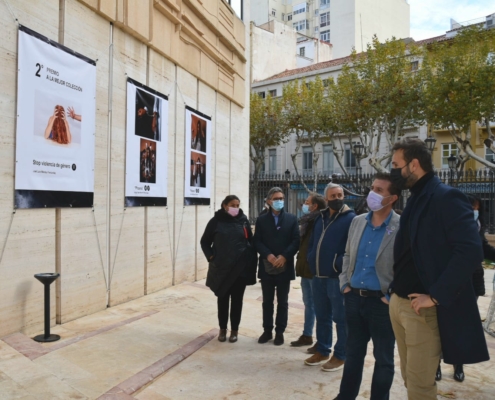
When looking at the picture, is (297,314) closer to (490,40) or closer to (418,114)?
(490,40)

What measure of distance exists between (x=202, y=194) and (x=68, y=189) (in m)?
4.52

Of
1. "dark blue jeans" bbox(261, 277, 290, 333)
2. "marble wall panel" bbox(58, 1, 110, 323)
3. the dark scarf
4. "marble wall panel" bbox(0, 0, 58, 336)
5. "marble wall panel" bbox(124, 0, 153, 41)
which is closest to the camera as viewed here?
"marble wall panel" bbox(0, 0, 58, 336)

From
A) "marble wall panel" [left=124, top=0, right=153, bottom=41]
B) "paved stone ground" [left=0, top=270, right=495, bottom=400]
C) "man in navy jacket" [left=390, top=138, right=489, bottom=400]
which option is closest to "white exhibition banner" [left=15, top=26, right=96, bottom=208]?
"marble wall panel" [left=124, top=0, right=153, bottom=41]

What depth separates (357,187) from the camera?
2155 cm

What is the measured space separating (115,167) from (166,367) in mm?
3582

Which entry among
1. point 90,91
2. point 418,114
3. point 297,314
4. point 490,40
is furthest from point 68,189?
point 418,114

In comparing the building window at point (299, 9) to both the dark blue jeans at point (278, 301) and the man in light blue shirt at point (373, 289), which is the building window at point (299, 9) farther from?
the man in light blue shirt at point (373, 289)

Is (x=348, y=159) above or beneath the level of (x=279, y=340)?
above

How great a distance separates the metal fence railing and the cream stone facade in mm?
5466

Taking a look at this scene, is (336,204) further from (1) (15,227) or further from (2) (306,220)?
(1) (15,227)

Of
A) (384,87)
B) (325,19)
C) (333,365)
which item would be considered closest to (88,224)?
(333,365)

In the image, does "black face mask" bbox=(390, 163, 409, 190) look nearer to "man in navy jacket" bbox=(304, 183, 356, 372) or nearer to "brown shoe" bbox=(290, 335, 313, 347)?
"man in navy jacket" bbox=(304, 183, 356, 372)

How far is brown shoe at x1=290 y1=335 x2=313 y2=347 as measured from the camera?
552cm

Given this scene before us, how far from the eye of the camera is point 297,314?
720 centimetres
